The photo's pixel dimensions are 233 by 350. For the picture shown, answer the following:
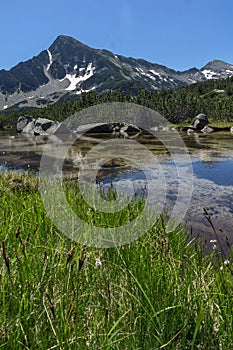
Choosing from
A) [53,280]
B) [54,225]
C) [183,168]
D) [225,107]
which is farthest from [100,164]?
[225,107]

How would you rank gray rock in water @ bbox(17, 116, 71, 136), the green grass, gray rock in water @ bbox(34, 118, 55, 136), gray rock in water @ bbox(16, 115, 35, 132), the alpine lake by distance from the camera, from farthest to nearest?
gray rock in water @ bbox(16, 115, 35, 132) < gray rock in water @ bbox(34, 118, 55, 136) < gray rock in water @ bbox(17, 116, 71, 136) < the alpine lake < the green grass

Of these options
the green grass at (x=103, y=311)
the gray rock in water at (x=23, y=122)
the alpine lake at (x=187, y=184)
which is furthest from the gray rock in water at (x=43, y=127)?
the green grass at (x=103, y=311)

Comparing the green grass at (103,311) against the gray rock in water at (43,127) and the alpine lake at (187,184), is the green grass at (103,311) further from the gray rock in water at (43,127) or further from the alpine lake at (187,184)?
the gray rock in water at (43,127)

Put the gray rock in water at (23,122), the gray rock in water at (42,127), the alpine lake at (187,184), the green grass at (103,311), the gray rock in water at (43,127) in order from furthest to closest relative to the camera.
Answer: the gray rock in water at (23,122), the gray rock in water at (42,127), the gray rock in water at (43,127), the alpine lake at (187,184), the green grass at (103,311)

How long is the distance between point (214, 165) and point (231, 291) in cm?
1701

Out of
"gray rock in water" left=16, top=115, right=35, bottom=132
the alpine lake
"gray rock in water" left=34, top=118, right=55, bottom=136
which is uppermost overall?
"gray rock in water" left=16, top=115, right=35, bottom=132

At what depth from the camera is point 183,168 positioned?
1831 centimetres

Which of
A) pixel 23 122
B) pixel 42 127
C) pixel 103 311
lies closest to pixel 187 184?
pixel 103 311

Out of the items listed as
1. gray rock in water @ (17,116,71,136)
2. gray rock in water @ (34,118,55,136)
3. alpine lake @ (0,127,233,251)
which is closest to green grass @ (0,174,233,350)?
alpine lake @ (0,127,233,251)

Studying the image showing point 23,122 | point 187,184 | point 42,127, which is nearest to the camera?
point 187,184

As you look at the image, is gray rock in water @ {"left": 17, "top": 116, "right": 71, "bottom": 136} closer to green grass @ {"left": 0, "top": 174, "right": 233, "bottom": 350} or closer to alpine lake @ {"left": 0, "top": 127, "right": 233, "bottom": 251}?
alpine lake @ {"left": 0, "top": 127, "right": 233, "bottom": 251}

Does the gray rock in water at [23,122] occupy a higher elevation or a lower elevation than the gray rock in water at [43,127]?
higher

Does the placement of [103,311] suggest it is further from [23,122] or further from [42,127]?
[23,122]

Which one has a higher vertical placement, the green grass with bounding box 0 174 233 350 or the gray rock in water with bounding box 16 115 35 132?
the gray rock in water with bounding box 16 115 35 132
